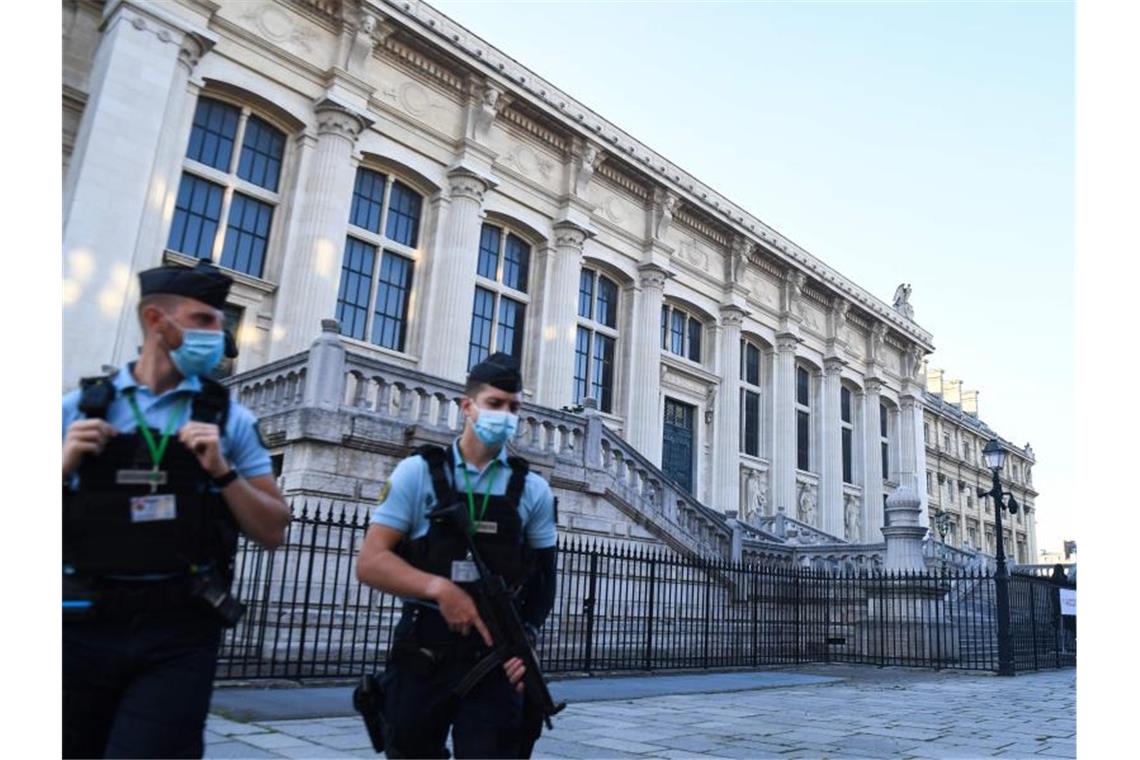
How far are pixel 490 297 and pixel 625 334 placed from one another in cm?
551

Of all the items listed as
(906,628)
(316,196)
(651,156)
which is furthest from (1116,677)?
(651,156)

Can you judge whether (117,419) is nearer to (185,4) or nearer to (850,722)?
(850,722)

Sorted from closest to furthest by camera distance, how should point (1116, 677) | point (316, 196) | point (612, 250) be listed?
point (1116, 677) → point (316, 196) → point (612, 250)

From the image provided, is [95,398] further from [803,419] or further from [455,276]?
[803,419]

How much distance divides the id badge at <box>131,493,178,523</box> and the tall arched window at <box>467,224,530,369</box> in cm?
2014

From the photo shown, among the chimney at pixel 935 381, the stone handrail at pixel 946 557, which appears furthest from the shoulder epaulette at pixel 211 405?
the chimney at pixel 935 381

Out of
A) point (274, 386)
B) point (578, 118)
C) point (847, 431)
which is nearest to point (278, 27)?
point (578, 118)

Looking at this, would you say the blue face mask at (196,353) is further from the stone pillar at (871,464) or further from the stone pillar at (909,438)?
the stone pillar at (909,438)

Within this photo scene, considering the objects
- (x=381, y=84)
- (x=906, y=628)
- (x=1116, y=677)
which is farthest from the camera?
(x=381, y=84)

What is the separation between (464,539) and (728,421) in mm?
27348

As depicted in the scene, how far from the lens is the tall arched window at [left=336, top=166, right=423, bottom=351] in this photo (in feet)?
65.9

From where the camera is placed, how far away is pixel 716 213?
97.0ft

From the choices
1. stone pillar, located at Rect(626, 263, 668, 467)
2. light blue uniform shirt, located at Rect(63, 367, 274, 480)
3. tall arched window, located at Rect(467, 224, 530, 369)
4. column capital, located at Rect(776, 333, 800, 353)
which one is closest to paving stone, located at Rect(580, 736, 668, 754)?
light blue uniform shirt, located at Rect(63, 367, 274, 480)

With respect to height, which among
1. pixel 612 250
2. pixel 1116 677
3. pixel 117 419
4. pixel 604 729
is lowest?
pixel 604 729
